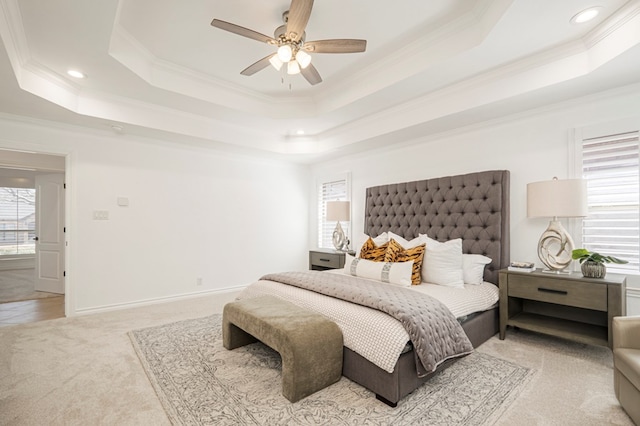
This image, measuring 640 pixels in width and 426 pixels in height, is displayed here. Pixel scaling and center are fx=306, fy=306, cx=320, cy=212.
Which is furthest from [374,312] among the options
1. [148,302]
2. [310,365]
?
[148,302]

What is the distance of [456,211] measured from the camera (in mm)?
3609

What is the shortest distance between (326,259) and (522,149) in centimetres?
295

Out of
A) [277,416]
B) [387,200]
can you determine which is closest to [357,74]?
[387,200]

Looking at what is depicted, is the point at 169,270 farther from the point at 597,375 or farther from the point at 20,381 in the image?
the point at 597,375

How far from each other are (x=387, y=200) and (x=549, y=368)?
259 cm

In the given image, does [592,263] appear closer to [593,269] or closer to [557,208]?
[593,269]

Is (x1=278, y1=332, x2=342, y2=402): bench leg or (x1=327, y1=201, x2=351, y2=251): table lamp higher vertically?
(x1=327, y1=201, x2=351, y2=251): table lamp

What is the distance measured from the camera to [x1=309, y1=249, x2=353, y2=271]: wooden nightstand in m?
4.59

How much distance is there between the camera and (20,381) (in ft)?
7.20

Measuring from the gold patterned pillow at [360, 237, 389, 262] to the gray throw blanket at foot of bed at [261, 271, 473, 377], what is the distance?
0.81 m

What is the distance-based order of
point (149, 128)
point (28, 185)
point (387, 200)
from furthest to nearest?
point (28, 185) → point (387, 200) → point (149, 128)

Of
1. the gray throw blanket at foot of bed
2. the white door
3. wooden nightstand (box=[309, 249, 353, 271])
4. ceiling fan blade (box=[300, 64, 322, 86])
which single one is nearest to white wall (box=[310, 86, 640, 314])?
wooden nightstand (box=[309, 249, 353, 271])

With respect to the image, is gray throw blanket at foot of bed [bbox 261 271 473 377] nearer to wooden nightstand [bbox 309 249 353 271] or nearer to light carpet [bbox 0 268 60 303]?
wooden nightstand [bbox 309 249 353 271]

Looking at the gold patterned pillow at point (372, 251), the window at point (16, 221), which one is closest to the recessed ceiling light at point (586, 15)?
the gold patterned pillow at point (372, 251)
